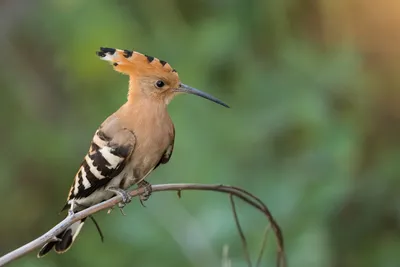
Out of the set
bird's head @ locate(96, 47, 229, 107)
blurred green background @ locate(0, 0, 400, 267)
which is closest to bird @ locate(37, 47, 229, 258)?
bird's head @ locate(96, 47, 229, 107)

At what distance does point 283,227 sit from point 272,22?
0.96 m

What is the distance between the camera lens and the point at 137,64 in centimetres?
135

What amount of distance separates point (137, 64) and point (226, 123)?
1.36 metres

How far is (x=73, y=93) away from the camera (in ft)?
10.3

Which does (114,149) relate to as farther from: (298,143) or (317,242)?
(298,143)

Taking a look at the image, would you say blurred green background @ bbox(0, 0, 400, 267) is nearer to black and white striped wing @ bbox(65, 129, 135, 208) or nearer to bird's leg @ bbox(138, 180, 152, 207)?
bird's leg @ bbox(138, 180, 152, 207)

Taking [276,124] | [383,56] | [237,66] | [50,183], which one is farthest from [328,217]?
[50,183]

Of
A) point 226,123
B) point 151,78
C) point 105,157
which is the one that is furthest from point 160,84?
point 226,123

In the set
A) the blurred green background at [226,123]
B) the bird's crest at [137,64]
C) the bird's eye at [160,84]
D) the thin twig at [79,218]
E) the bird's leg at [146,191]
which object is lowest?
the blurred green background at [226,123]

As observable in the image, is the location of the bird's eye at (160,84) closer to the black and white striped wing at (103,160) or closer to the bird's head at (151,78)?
the bird's head at (151,78)

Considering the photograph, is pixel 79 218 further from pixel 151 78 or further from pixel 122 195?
pixel 151 78

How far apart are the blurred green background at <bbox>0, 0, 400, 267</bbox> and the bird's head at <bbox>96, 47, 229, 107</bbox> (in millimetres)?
985

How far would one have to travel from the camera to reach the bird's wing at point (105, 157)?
1388 mm

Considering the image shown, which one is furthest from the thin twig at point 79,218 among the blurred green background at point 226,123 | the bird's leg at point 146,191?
the blurred green background at point 226,123
